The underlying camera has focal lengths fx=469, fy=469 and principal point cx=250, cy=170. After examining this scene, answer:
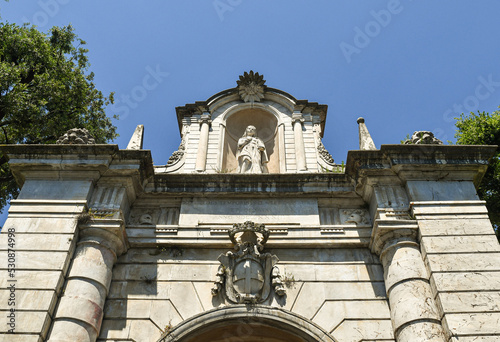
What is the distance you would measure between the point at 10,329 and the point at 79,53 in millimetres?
12736

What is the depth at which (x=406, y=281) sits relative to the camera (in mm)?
8445

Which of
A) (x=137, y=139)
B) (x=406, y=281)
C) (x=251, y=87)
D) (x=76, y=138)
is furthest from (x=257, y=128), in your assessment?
(x=406, y=281)

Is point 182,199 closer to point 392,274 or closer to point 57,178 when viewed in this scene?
point 57,178

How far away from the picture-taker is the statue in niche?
12070 millimetres

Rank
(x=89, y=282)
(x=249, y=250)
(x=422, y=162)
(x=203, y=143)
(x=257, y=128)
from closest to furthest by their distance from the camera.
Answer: (x=89, y=282) → (x=249, y=250) → (x=422, y=162) → (x=203, y=143) → (x=257, y=128)

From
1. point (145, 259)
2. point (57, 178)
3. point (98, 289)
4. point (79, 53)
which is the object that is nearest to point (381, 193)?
point (145, 259)

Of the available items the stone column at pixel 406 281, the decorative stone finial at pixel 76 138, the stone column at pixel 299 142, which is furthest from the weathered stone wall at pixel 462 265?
the decorative stone finial at pixel 76 138

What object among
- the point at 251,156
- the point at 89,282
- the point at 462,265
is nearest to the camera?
the point at 462,265

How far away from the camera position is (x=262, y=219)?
33.4 ft

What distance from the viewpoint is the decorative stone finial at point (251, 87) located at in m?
14.5

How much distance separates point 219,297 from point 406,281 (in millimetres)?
3443

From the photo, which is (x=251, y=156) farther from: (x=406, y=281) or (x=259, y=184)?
(x=406, y=281)

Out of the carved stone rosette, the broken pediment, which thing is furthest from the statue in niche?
the carved stone rosette

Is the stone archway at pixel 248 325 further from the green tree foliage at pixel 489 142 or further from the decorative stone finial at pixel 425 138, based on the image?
the green tree foliage at pixel 489 142
